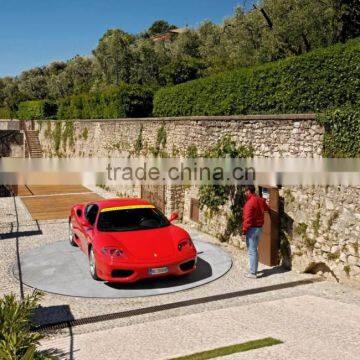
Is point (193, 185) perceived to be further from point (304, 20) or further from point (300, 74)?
point (304, 20)

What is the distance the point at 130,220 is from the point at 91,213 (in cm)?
109

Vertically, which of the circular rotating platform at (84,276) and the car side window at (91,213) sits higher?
the car side window at (91,213)

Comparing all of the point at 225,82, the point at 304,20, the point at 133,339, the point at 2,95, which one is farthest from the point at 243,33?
the point at 2,95

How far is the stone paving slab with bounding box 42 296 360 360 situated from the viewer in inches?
207

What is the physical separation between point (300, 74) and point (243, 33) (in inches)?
509

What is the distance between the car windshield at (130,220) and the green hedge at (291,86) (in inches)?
201

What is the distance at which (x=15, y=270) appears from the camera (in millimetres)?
9000

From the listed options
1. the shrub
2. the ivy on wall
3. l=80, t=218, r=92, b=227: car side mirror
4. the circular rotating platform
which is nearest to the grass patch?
the shrub

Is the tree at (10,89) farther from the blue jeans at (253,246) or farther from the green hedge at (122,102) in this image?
the blue jeans at (253,246)

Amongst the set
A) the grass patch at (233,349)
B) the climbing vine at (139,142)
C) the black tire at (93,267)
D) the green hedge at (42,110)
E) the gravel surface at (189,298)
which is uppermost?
the green hedge at (42,110)

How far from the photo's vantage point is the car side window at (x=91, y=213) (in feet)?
30.3

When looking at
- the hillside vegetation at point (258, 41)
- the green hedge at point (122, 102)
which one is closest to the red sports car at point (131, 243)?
the hillside vegetation at point (258, 41)

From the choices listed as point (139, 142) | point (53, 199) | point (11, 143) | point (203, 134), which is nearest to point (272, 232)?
point (203, 134)

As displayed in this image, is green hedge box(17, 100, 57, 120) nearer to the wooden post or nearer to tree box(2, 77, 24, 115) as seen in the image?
tree box(2, 77, 24, 115)
